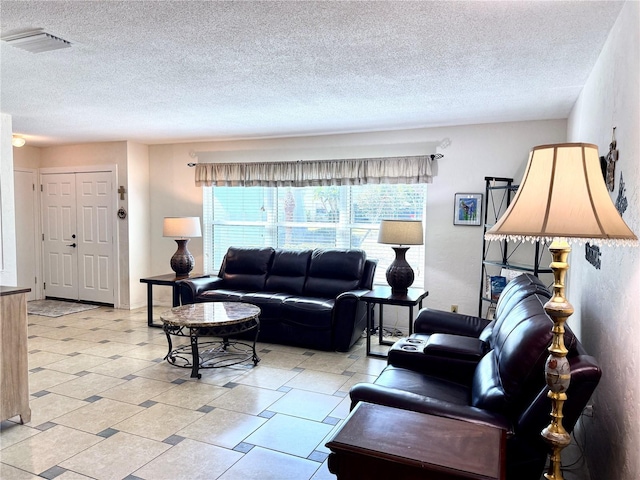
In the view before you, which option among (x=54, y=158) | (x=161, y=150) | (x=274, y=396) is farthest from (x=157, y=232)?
(x=274, y=396)

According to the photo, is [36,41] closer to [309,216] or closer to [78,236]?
[309,216]

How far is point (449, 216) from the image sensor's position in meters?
4.96

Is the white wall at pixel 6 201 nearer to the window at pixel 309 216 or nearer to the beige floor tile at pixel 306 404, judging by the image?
the window at pixel 309 216

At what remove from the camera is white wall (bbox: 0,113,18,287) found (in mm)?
4301

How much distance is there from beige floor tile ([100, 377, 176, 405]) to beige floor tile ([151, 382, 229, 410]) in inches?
3.0

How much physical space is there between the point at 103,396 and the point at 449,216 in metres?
3.75

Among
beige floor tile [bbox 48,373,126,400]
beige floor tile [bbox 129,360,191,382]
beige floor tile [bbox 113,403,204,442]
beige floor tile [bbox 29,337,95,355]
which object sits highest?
beige floor tile [bbox 113,403,204,442]

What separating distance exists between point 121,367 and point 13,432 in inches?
47.1

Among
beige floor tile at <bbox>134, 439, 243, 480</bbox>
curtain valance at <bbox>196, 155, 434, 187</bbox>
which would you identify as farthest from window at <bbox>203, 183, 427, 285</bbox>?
beige floor tile at <bbox>134, 439, 243, 480</bbox>

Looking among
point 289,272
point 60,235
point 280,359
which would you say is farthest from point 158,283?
point 60,235

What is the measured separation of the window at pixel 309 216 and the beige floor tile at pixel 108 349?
6.06 ft

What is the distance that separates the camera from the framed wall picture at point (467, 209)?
189 inches

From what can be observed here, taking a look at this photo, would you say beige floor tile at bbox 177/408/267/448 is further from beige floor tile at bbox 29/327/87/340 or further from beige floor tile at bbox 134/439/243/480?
beige floor tile at bbox 29/327/87/340

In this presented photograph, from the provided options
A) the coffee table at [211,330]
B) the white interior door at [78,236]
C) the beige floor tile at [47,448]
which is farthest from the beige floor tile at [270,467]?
the white interior door at [78,236]
